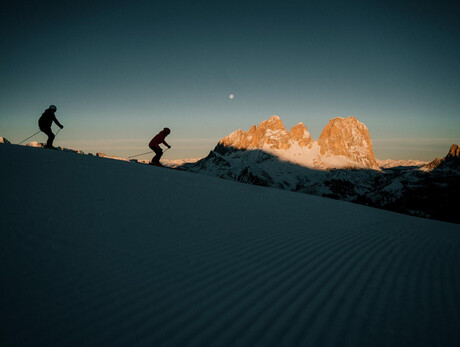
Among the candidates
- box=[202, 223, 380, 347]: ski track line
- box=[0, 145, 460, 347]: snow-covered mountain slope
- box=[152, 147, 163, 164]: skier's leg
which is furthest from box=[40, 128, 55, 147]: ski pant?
box=[202, 223, 380, 347]: ski track line

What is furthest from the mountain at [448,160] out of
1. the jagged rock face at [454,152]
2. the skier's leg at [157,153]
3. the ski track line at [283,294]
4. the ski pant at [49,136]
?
the ski pant at [49,136]

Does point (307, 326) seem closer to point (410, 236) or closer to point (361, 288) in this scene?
point (361, 288)

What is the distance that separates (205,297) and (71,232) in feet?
10.9

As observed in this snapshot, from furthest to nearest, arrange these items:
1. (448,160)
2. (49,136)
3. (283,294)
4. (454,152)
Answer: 1. (454,152)
2. (448,160)
3. (49,136)
4. (283,294)

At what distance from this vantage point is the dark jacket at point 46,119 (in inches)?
367

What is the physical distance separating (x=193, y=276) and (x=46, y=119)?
10069mm

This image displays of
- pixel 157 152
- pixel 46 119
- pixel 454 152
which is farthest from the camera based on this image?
pixel 454 152

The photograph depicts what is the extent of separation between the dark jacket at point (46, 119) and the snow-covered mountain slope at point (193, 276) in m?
2.78

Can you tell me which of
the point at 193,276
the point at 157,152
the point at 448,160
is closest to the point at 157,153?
the point at 157,152

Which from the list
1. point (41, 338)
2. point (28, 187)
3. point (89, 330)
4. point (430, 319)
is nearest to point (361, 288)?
point (430, 319)

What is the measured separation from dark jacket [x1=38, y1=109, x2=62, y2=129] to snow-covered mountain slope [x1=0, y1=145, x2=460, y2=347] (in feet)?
9.12

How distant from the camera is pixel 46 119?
9414mm

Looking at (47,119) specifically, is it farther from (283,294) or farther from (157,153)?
(283,294)

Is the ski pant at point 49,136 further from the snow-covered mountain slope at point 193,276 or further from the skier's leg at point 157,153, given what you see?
the skier's leg at point 157,153
